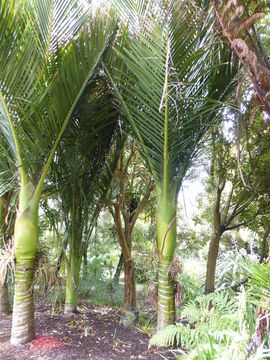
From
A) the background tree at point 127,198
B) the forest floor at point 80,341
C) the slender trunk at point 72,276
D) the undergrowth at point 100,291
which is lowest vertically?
the forest floor at point 80,341

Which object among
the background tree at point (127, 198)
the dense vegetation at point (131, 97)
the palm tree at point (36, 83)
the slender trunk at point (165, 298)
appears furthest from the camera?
the background tree at point (127, 198)

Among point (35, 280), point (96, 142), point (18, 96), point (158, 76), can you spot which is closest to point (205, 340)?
point (35, 280)

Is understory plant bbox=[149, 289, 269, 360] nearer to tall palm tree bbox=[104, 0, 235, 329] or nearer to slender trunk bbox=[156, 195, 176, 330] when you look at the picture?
slender trunk bbox=[156, 195, 176, 330]

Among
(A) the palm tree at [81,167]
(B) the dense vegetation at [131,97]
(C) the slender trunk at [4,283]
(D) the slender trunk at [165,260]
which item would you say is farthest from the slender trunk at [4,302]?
(D) the slender trunk at [165,260]

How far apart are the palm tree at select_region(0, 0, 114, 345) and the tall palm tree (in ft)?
0.86

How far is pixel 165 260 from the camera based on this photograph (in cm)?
211

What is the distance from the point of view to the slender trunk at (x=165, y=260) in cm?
210

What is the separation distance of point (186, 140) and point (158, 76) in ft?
1.72

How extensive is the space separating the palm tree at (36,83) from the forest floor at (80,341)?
0.15 meters

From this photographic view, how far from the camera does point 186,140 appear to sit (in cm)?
211

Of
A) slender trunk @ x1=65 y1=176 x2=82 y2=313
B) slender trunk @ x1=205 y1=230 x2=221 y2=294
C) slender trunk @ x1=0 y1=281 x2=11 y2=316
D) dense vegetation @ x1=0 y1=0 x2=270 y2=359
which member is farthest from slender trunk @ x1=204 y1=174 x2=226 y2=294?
slender trunk @ x1=0 y1=281 x2=11 y2=316

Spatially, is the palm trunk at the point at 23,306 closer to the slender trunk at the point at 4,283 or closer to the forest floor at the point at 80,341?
the forest floor at the point at 80,341

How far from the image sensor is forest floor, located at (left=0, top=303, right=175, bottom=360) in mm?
1902

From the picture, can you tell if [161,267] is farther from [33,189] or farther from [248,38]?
[248,38]
